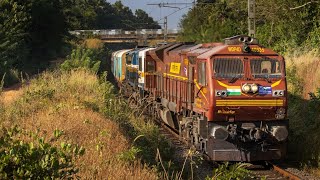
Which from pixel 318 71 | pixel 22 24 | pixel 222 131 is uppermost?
pixel 22 24

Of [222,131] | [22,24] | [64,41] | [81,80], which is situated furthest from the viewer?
[64,41]

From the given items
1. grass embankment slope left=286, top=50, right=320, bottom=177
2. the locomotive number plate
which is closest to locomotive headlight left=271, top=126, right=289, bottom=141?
grass embankment slope left=286, top=50, right=320, bottom=177

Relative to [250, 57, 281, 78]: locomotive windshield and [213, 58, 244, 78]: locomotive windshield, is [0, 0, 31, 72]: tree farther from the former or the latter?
[250, 57, 281, 78]: locomotive windshield

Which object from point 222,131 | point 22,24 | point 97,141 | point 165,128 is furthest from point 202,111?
point 22,24

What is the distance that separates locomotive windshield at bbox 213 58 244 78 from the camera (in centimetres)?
1204

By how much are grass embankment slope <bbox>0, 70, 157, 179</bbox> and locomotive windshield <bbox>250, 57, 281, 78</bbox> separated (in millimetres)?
3818

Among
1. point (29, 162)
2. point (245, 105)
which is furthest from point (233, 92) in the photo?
point (29, 162)

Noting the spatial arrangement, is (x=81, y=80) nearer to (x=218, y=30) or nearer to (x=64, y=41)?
(x=218, y=30)

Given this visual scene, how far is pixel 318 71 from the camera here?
56.7 ft

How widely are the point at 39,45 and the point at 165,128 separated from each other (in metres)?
26.4

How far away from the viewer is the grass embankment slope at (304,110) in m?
13.1

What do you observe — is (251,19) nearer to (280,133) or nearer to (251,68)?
(251,68)

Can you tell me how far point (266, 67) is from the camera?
40.1ft

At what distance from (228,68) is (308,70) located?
724 cm
